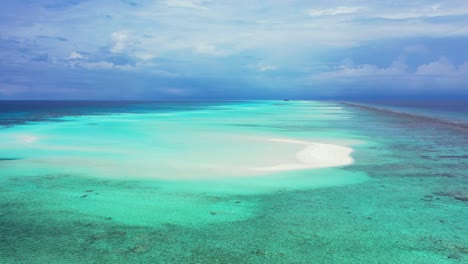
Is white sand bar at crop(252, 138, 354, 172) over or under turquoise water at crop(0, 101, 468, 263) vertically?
over

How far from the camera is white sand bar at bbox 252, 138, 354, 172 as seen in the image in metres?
8.63

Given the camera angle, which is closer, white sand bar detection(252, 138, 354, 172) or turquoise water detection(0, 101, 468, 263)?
turquoise water detection(0, 101, 468, 263)

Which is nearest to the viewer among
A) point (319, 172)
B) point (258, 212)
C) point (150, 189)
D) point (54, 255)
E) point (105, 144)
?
point (54, 255)

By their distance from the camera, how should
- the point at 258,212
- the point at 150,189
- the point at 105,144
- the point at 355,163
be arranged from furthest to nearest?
the point at 105,144, the point at 355,163, the point at 150,189, the point at 258,212

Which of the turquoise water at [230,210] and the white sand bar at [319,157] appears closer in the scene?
the turquoise water at [230,210]

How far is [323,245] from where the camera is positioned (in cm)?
412

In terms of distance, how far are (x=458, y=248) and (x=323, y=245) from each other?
1342 millimetres

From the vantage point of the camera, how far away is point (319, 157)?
32.8 ft

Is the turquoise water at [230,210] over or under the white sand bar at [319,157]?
under

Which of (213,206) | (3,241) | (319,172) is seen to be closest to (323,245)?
(213,206)

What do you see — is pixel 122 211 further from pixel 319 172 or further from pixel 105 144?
pixel 105 144

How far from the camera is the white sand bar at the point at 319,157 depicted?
340 inches

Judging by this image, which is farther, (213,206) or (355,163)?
(355,163)

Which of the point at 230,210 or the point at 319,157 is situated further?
the point at 319,157
